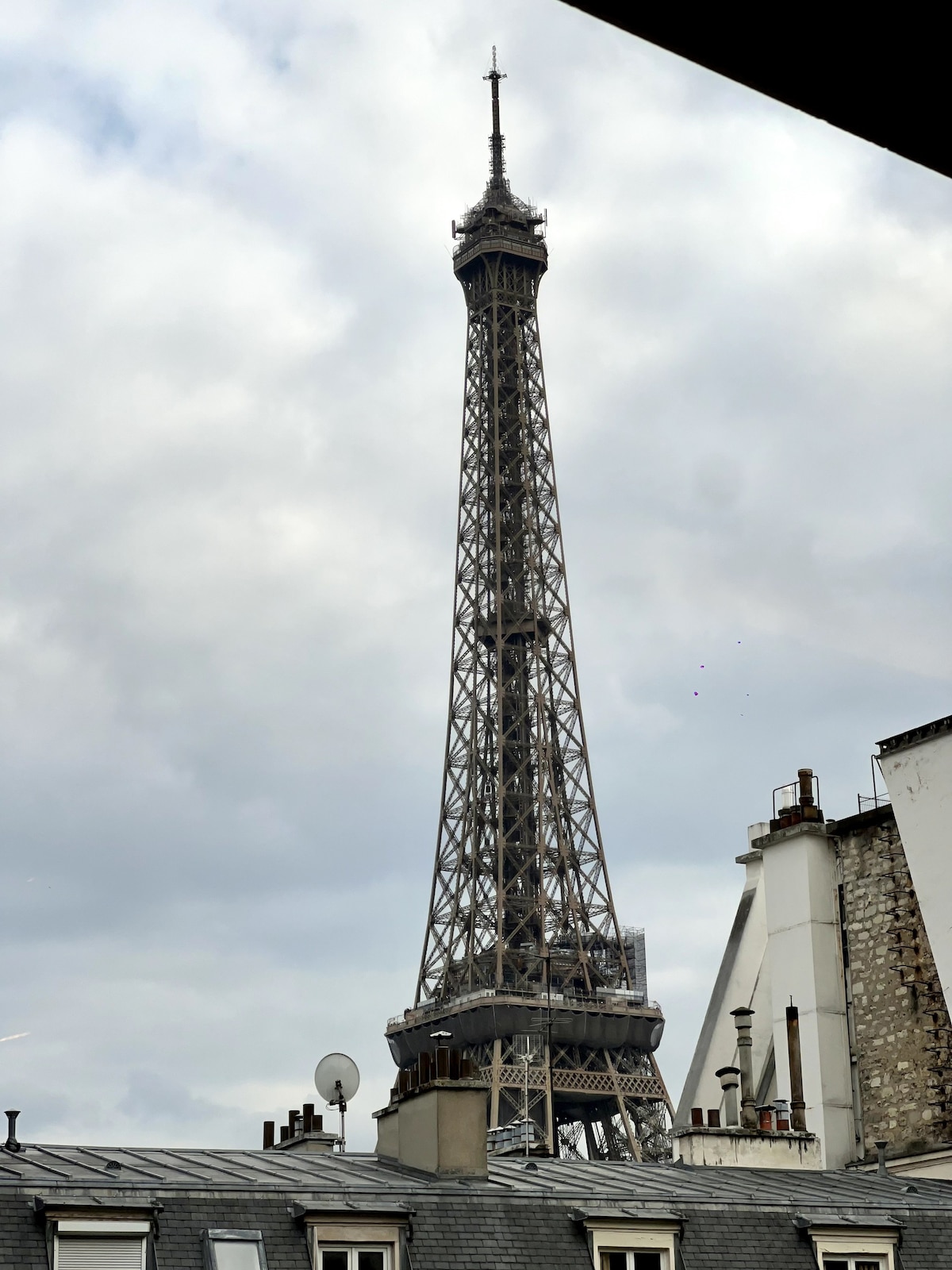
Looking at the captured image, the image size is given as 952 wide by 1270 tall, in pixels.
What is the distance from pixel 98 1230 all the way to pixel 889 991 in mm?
16761

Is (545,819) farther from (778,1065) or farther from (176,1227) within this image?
(176,1227)

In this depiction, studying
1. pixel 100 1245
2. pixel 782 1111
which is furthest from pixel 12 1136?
pixel 782 1111

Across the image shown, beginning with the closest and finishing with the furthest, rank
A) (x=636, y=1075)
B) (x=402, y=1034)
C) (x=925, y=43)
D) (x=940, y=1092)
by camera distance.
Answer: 1. (x=925, y=43)
2. (x=940, y=1092)
3. (x=636, y=1075)
4. (x=402, y=1034)

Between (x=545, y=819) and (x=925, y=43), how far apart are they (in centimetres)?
10359

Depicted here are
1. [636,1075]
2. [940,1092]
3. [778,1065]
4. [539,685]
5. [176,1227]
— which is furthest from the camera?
[539,685]

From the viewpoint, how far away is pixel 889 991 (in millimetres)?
31797

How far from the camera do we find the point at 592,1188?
73.0 ft

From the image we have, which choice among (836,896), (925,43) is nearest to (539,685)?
(836,896)

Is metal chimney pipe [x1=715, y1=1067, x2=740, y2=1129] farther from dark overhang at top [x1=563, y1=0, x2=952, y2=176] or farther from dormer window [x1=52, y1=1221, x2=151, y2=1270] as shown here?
dark overhang at top [x1=563, y1=0, x2=952, y2=176]

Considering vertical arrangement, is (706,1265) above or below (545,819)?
below

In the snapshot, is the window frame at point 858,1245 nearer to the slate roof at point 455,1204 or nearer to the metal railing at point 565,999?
the slate roof at point 455,1204

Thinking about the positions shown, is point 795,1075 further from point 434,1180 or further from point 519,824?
point 519,824

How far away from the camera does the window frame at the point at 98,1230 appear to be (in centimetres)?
1883

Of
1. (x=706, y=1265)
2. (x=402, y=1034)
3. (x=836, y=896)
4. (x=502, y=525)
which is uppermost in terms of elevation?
(x=502, y=525)
